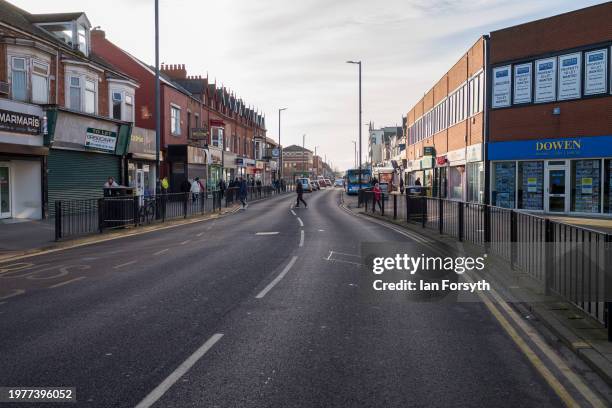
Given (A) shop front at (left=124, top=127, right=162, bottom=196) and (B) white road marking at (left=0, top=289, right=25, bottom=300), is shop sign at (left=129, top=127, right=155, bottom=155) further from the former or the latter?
(B) white road marking at (left=0, top=289, right=25, bottom=300)

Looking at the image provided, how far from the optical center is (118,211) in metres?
19.2

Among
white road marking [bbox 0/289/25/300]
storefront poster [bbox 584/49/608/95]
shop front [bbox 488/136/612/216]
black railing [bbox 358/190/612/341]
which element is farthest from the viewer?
shop front [bbox 488/136/612/216]

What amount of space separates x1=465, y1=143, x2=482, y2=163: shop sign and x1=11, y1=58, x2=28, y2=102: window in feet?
75.8

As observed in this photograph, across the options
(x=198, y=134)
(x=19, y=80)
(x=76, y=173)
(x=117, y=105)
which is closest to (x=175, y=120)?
(x=198, y=134)

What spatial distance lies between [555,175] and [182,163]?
91.2 feet

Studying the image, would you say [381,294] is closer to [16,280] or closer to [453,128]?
[16,280]

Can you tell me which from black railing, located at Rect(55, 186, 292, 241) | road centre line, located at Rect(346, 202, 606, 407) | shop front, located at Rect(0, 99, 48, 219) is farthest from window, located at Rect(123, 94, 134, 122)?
road centre line, located at Rect(346, 202, 606, 407)

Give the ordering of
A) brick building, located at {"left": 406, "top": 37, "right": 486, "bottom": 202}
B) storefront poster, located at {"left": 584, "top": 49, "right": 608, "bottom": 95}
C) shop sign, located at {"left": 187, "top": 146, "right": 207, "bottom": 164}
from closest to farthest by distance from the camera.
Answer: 1. storefront poster, located at {"left": 584, "top": 49, "right": 608, "bottom": 95}
2. brick building, located at {"left": 406, "top": 37, "right": 486, "bottom": 202}
3. shop sign, located at {"left": 187, "top": 146, "right": 207, "bottom": 164}

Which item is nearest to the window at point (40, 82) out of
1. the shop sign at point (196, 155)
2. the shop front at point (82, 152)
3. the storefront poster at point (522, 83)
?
the shop front at point (82, 152)

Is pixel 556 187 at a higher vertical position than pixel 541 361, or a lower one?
higher

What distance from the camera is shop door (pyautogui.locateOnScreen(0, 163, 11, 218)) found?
2158 cm

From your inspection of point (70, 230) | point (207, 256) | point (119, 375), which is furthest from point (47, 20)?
point (119, 375)

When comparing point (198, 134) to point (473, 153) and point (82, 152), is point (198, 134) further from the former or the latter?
point (473, 153)

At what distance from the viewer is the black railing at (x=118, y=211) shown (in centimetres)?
1689
